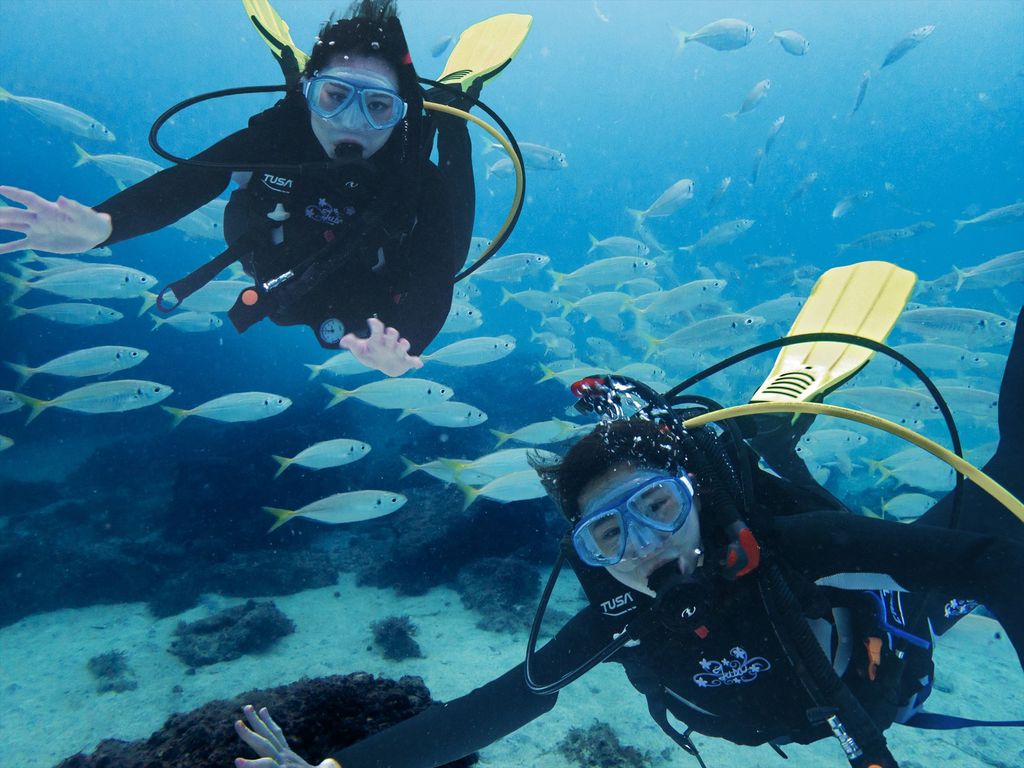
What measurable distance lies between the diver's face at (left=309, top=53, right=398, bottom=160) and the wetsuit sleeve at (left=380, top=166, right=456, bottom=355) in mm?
450

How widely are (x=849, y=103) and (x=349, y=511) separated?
9177cm

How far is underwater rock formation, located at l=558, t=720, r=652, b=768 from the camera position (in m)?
4.10

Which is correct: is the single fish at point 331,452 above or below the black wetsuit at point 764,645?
below

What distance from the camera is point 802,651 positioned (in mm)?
1966

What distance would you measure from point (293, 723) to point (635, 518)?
1636mm

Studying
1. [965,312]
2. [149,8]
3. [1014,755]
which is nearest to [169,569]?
[1014,755]

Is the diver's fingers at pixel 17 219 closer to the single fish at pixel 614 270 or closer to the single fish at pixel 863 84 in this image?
the single fish at pixel 614 270

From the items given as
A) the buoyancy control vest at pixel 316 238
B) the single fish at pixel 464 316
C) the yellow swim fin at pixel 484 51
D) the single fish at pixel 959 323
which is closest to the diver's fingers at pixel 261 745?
the buoyancy control vest at pixel 316 238

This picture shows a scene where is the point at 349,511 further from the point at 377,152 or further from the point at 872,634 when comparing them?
the point at 872,634

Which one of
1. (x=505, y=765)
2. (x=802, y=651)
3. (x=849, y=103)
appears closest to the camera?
(x=802, y=651)

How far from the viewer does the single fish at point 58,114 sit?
873 cm

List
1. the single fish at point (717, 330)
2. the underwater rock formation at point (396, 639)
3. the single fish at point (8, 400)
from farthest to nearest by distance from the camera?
the single fish at point (717, 330), the single fish at point (8, 400), the underwater rock formation at point (396, 639)

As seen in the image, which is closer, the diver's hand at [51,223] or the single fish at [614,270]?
the diver's hand at [51,223]

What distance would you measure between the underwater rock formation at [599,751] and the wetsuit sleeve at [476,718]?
7.12 ft
